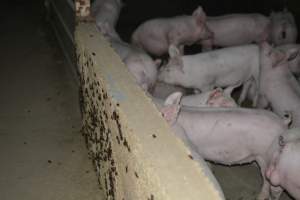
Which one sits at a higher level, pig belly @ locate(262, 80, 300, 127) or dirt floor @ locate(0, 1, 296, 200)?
pig belly @ locate(262, 80, 300, 127)

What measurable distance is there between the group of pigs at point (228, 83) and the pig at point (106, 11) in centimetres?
2

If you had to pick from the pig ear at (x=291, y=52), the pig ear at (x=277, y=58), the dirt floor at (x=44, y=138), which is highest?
the pig ear at (x=291, y=52)

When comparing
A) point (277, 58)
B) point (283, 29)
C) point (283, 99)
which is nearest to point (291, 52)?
point (277, 58)

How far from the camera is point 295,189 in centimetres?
309

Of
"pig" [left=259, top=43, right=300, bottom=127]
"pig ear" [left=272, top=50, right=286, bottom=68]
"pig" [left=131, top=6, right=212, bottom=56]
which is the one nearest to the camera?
"pig" [left=259, top=43, right=300, bottom=127]

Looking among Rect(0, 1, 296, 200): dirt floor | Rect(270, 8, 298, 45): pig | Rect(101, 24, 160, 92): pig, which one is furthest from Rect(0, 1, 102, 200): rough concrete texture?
Rect(270, 8, 298, 45): pig

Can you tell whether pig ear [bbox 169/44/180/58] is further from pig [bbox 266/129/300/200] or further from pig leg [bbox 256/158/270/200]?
pig [bbox 266/129/300/200]

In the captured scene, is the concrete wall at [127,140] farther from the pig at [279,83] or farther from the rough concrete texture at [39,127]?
the pig at [279,83]

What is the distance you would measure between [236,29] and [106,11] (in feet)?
6.70

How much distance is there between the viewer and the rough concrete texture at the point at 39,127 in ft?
12.0

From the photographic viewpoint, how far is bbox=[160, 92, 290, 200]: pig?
342 cm

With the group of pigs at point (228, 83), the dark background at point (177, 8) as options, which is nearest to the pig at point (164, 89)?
the group of pigs at point (228, 83)

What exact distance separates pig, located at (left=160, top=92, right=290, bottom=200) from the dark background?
15.1 ft

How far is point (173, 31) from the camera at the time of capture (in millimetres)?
6051
